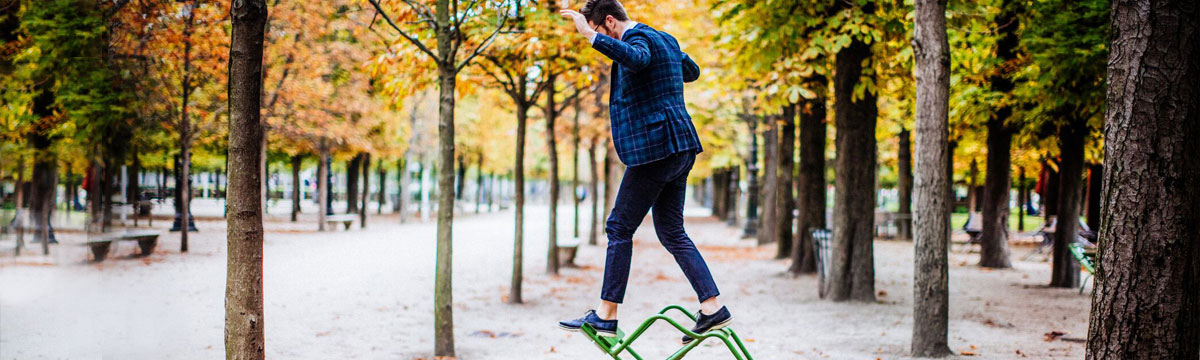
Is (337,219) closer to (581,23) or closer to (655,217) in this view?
(655,217)

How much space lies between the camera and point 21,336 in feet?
23.3

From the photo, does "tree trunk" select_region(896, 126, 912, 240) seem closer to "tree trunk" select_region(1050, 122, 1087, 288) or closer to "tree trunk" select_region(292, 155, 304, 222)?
"tree trunk" select_region(1050, 122, 1087, 288)

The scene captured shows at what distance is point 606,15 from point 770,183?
60.7ft

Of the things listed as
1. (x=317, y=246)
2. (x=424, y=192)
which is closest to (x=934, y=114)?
(x=317, y=246)

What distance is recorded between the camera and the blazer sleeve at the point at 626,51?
12.5ft

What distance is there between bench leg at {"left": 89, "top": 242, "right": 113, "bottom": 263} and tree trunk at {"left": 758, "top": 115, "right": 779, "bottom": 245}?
16490 millimetres

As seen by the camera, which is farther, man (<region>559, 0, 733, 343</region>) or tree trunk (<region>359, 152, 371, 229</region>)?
tree trunk (<region>359, 152, 371, 229</region>)

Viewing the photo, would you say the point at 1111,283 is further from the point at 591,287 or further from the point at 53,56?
the point at 591,287

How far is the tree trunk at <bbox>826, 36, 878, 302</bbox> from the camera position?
11.2 metres

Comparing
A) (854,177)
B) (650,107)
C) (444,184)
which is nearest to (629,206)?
(650,107)

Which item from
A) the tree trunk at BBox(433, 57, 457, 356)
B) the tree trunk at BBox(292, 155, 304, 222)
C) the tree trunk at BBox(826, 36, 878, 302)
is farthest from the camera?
the tree trunk at BBox(292, 155, 304, 222)

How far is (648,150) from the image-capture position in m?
4.09

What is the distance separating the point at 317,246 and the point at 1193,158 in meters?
18.7

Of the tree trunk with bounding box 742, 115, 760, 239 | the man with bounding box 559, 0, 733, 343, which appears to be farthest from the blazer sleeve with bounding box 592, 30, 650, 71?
the tree trunk with bounding box 742, 115, 760, 239
